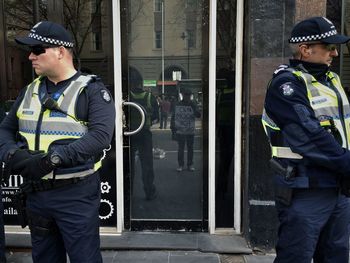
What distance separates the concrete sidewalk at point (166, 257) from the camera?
385 centimetres

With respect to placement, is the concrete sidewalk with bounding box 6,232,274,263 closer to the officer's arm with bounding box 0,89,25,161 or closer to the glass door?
the glass door

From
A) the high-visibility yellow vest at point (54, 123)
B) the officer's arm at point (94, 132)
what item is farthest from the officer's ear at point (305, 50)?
the high-visibility yellow vest at point (54, 123)

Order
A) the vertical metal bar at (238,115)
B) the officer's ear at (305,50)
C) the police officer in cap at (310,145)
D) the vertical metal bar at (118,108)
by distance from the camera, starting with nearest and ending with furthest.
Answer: the police officer in cap at (310,145) < the officer's ear at (305,50) < the vertical metal bar at (238,115) < the vertical metal bar at (118,108)

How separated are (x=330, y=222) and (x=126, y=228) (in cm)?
232

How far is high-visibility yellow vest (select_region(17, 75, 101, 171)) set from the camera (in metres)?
2.45

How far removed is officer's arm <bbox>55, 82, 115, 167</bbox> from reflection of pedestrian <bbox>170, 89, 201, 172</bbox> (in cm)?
170

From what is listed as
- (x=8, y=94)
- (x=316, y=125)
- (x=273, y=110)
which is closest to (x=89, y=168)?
(x=273, y=110)

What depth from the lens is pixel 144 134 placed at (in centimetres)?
427

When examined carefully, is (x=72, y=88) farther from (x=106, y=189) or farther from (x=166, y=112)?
(x=106, y=189)

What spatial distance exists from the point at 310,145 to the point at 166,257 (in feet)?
6.66

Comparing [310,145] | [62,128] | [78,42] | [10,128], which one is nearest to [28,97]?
[10,128]

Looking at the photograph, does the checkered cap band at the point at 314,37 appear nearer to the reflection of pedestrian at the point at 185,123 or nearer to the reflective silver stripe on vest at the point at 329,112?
the reflective silver stripe on vest at the point at 329,112

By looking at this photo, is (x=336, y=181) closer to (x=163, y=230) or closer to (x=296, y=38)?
(x=296, y=38)

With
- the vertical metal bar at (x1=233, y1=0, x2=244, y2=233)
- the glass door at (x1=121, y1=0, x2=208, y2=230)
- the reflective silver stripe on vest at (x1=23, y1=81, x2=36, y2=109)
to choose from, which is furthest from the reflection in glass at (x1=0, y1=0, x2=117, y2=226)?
the reflective silver stripe on vest at (x1=23, y1=81, x2=36, y2=109)
